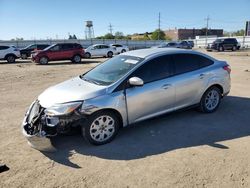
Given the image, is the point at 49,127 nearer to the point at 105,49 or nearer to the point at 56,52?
the point at 56,52

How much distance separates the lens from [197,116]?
645 cm

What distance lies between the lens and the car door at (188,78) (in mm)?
5925

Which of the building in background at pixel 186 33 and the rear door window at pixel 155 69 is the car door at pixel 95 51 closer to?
the rear door window at pixel 155 69

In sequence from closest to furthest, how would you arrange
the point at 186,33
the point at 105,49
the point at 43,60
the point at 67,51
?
1. the point at 43,60
2. the point at 67,51
3. the point at 105,49
4. the point at 186,33

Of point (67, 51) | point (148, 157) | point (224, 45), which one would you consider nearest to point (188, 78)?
point (148, 157)

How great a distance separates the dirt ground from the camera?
389 centimetres

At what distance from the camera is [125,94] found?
16.8ft

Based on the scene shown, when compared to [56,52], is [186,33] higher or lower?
lower

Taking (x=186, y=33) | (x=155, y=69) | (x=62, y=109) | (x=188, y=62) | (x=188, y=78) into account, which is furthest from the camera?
(x=186, y=33)

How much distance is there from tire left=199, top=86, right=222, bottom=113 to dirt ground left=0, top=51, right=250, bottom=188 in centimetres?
20

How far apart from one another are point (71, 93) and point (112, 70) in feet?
3.79

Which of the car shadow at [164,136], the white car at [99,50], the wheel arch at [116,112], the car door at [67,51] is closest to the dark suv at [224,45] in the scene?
the white car at [99,50]

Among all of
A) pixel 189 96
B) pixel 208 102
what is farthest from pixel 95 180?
pixel 208 102

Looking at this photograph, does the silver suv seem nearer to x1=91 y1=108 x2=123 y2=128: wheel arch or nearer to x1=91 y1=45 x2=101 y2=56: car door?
x1=91 y1=108 x2=123 y2=128: wheel arch
